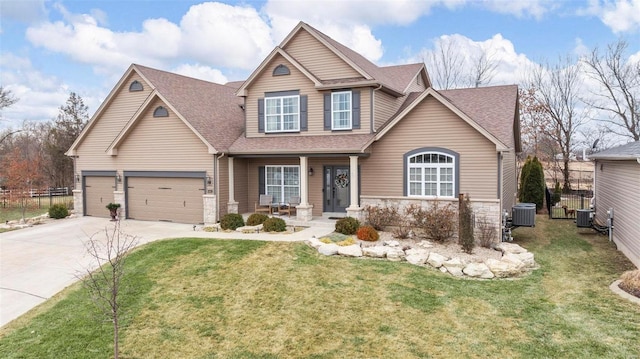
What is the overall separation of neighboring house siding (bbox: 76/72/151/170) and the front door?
952 centimetres

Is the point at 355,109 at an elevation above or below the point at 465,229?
above

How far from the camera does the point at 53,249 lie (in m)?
14.2

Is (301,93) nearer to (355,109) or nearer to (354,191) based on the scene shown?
(355,109)

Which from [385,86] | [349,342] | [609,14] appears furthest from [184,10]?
[609,14]

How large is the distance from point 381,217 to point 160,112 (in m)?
10.4

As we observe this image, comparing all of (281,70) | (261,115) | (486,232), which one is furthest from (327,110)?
(486,232)

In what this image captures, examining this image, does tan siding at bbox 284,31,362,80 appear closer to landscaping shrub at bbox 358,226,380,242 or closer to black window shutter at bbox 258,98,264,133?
black window shutter at bbox 258,98,264,133

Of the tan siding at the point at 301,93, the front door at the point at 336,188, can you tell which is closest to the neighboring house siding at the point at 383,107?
the tan siding at the point at 301,93

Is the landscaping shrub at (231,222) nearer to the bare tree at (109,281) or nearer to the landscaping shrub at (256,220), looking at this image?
the landscaping shrub at (256,220)

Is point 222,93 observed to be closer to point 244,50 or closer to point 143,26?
point 143,26

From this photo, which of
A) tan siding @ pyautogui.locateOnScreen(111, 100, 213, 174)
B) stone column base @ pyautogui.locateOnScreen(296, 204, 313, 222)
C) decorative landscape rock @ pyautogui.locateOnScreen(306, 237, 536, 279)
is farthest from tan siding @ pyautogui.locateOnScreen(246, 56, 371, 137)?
decorative landscape rock @ pyautogui.locateOnScreen(306, 237, 536, 279)

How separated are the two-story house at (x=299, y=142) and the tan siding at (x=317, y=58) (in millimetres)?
45

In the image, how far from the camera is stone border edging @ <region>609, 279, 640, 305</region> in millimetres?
8923

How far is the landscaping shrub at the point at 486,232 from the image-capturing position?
13.9 m
